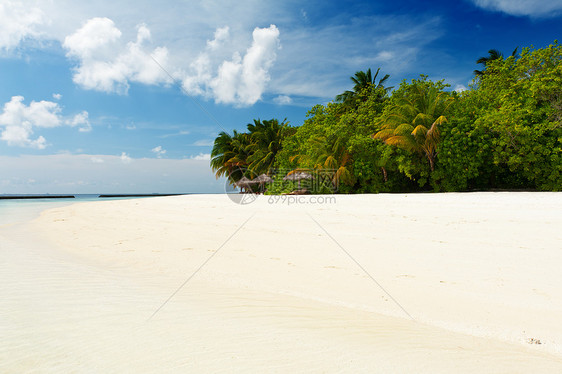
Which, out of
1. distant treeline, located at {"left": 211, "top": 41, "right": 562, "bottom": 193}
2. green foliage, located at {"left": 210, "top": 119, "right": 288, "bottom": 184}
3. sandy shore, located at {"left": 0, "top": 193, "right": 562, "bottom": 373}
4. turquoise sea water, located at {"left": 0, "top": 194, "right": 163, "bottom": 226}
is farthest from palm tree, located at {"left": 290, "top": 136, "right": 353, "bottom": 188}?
turquoise sea water, located at {"left": 0, "top": 194, "right": 163, "bottom": 226}

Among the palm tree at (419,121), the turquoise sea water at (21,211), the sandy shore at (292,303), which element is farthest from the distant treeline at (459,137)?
the turquoise sea water at (21,211)

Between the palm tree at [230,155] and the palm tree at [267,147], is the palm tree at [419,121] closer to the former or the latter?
the palm tree at [267,147]

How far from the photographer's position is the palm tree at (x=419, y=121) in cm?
1591

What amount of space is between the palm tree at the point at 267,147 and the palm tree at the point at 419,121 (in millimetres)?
14810

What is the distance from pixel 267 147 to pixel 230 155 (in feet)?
26.4

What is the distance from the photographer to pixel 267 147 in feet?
108

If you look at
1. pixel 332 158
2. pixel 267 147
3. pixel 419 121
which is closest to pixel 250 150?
pixel 267 147

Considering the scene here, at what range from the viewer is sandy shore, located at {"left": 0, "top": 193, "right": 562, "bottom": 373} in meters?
1.55

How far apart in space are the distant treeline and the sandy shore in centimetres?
1145

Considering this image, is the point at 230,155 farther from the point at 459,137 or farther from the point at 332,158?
the point at 459,137

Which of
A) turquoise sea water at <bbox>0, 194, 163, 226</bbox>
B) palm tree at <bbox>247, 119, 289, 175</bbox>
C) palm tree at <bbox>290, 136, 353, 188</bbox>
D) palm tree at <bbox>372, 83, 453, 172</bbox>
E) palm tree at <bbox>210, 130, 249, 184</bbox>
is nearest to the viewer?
turquoise sea water at <bbox>0, 194, 163, 226</bbox>

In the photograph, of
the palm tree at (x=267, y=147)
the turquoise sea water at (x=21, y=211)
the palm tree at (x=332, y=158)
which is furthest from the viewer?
the palm tree at (x=267, y=147)

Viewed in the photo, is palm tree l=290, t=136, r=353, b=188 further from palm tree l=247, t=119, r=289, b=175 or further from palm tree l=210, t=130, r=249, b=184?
palm tree l=210, t=130, r=249, b=184

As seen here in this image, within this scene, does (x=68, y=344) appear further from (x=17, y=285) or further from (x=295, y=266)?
(x=295, y=266)
